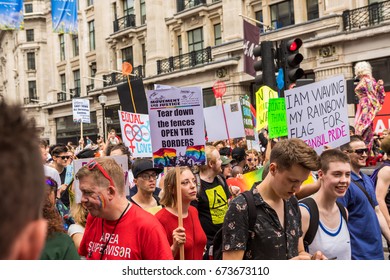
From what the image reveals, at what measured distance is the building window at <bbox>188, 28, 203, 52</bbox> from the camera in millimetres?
31708

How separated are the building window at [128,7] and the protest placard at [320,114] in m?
32.3

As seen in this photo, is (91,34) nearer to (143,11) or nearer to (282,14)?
(143,11)

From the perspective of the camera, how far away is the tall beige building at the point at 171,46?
22750mm

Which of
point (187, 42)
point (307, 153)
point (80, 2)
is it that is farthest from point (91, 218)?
point (80, 2)

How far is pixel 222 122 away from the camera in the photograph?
419 inches

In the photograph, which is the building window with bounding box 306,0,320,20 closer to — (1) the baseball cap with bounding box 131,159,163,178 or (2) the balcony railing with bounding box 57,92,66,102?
(1) the baseball cap with bounding box 131,159,163,178

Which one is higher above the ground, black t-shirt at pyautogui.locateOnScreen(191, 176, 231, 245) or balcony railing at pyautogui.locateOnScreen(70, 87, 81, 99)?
balcony railing at pyautogui.locateOnScreen(70, 87, 81, 99)

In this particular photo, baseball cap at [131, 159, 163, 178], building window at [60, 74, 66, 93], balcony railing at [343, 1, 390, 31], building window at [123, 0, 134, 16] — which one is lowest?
baseball cap at [131, 159, 163, 178]

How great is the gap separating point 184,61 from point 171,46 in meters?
2.24

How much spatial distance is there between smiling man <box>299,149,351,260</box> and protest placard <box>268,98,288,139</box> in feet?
12.5

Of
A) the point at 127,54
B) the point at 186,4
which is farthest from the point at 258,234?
the point at 127,54

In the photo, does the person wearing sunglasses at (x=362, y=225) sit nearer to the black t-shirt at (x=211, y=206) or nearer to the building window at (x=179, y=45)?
the black t-shirt at (x=211, y=206)

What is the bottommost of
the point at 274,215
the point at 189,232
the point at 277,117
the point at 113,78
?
the point at 189,232

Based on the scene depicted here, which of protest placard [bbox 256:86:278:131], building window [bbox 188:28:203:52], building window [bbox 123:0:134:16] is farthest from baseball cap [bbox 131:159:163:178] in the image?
building window [bbox 123:0:134:16]
